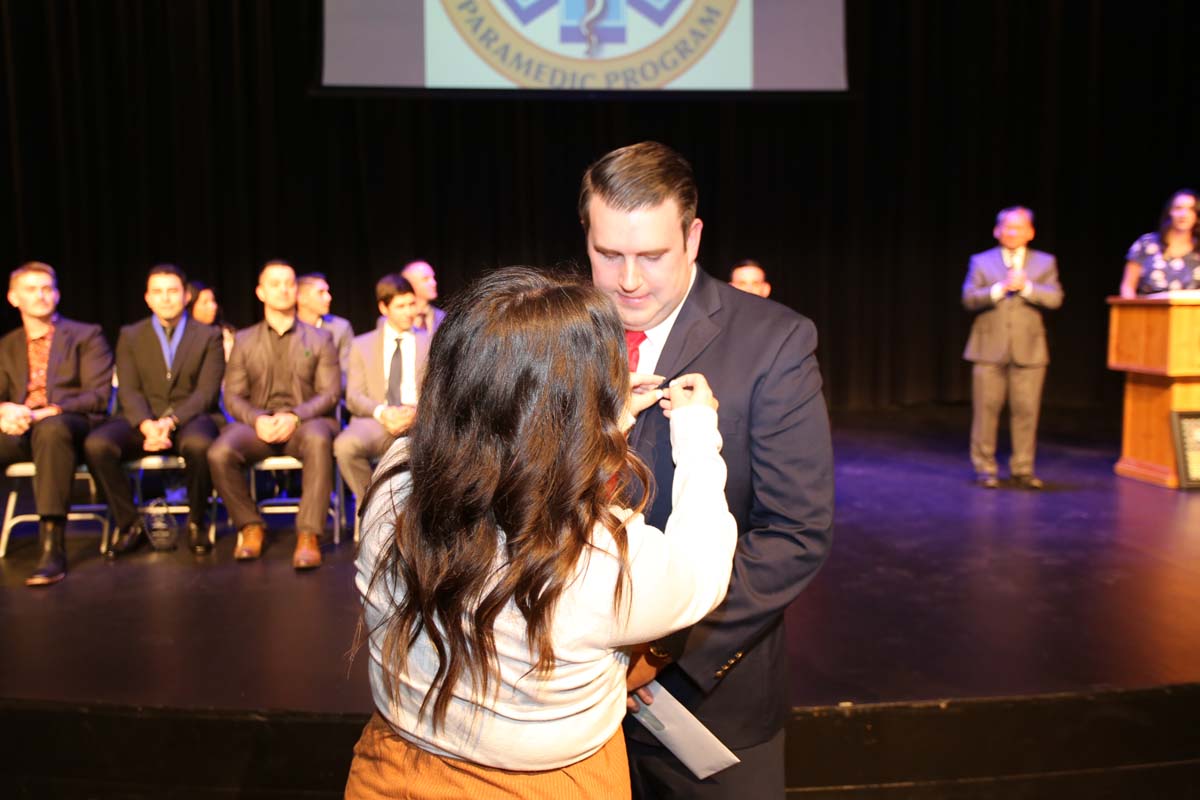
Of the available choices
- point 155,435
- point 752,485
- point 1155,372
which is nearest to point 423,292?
point 155,435

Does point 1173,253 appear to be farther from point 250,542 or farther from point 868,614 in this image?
point 250,542

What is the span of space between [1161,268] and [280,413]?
495 cm

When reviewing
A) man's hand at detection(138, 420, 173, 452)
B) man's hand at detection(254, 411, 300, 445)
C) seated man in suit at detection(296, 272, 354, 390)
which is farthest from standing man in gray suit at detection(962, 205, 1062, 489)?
man's hand at detection(138, 420, 173, 452)

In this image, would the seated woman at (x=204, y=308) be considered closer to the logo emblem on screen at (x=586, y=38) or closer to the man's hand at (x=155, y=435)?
the man's hand at (x=155, y=435)

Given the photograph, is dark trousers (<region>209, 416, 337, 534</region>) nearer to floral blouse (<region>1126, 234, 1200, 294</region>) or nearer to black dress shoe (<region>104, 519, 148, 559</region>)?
black dress shoe (<region>104, 519, 148, 559</region>)

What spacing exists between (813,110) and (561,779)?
808 centimetres

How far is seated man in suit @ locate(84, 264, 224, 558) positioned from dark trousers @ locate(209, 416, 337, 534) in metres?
0.14

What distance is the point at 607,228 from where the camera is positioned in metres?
1.58

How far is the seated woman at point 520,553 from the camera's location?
45.0 inches

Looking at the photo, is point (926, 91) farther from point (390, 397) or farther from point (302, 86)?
point (390, 397)

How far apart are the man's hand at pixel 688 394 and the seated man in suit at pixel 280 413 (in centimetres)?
342

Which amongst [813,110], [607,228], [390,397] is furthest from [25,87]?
[607,228]

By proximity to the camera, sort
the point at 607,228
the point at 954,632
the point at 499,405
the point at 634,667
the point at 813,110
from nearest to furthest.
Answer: the point at 499,405 → the point at 634,667 → the point at 607,228 → the point at 954,632 → the point at 813,110

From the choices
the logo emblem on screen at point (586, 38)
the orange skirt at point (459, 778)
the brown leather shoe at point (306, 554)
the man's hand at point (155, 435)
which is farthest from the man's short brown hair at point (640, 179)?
the logo emblem on screen at point (586, 38)
